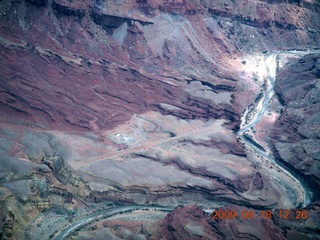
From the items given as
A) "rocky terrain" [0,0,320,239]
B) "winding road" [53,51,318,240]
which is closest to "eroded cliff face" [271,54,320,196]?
"rocky terrain" [0,0,320,239]

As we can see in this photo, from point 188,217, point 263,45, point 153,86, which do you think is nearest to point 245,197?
point 188,217

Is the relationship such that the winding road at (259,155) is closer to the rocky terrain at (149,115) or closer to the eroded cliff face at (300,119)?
the rocky terrain at (149,115)
